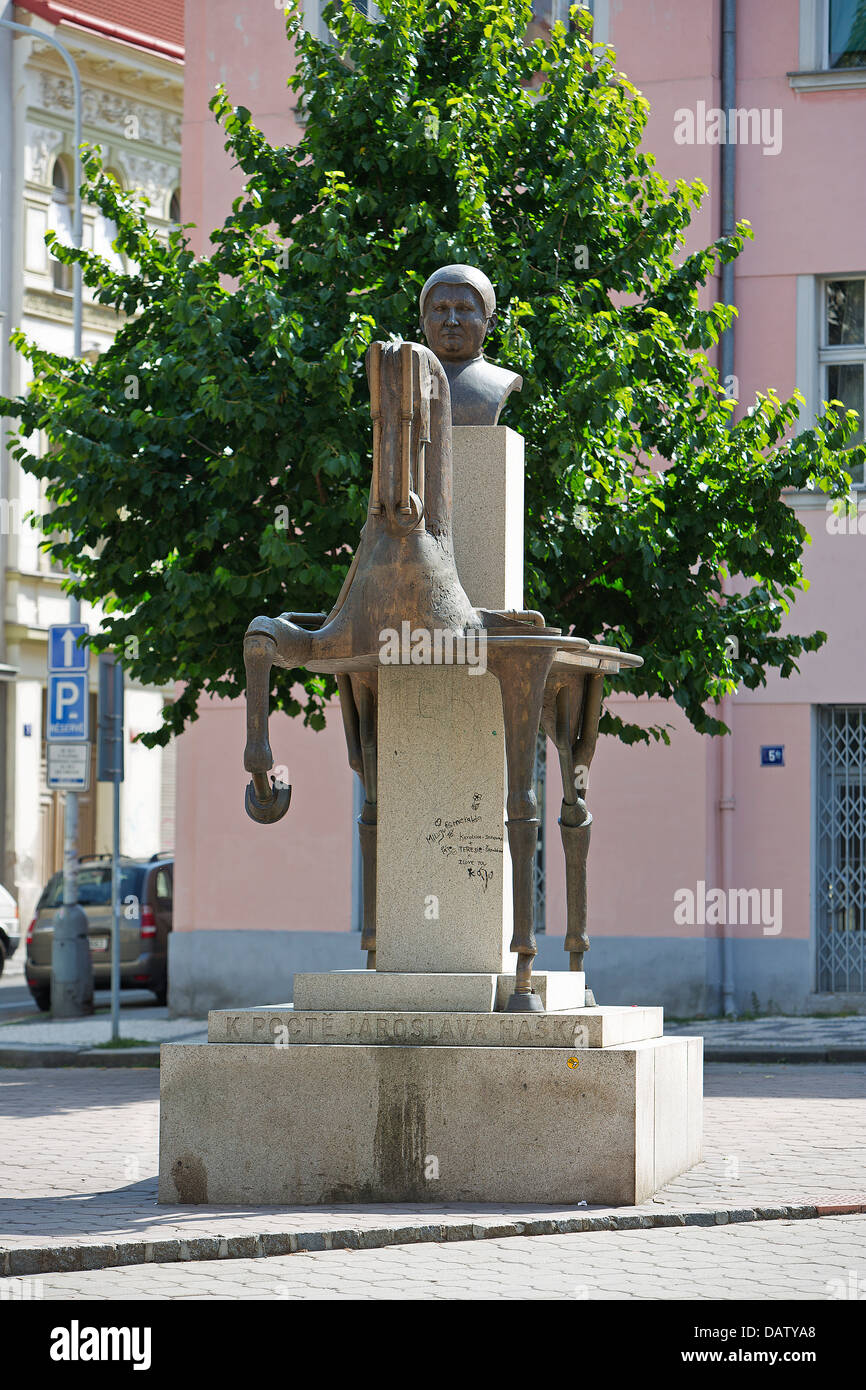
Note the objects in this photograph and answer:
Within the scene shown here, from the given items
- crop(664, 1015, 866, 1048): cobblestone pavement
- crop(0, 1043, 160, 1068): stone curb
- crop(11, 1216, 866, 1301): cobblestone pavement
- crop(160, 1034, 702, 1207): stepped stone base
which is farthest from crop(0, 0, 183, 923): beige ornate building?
crop(11, 1216, 866, 1301): cobblestone pavement

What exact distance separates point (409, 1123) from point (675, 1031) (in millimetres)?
9942

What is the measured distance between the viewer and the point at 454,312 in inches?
382

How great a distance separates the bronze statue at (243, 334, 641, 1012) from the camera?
8859 millimetres

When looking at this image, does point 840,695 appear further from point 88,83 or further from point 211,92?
point 88,83

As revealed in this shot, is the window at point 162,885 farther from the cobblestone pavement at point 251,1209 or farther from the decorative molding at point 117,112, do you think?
the decorative molding at point 117,112

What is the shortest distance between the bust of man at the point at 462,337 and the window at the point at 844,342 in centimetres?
1114

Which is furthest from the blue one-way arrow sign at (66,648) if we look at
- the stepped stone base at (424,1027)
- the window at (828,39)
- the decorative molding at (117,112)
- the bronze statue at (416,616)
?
the decorative molding at (117,112)

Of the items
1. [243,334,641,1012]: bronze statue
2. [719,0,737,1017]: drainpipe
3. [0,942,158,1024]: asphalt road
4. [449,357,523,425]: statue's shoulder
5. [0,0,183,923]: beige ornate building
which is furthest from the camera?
[0,0,183,923]: beige ornate building

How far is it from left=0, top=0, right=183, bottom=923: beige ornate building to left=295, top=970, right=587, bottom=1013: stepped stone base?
82.9 feet

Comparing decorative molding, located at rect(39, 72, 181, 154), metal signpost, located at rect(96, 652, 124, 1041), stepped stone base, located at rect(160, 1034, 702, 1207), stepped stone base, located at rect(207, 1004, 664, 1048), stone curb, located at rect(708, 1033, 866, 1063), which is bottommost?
stone curb, located at rect(708, 1033, 866, 1063)

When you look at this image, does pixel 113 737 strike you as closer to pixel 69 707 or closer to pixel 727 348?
pixel 69 707

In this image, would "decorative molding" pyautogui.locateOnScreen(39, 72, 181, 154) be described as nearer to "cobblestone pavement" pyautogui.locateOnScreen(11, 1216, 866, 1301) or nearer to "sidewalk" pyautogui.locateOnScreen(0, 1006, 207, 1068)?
"sidewalk" pyautogui.locateOnScreen(0, 1006, 207, 1068)

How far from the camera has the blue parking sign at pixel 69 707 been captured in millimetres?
18859

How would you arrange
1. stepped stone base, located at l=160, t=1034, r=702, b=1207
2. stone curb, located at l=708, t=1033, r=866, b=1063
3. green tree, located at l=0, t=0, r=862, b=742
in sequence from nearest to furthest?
1. stepped stone base, located at l=160, t=1034, r=702, b=1207
2. green tree, located at l=0, t=0, r=862, b=742
3. stone curb, located at l=708, t=1033, r=866, b=1063
